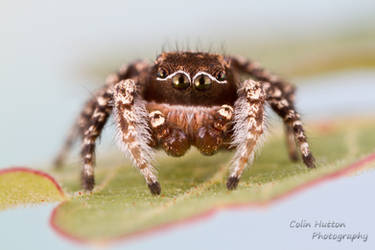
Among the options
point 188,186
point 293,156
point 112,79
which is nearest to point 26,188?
point 188,186

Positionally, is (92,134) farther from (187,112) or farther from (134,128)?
(187,112)

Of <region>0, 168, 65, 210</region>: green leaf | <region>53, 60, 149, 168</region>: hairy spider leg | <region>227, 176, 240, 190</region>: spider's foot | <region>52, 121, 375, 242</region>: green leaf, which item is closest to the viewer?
<region>52, 121, 375, 242</region>: green leaf

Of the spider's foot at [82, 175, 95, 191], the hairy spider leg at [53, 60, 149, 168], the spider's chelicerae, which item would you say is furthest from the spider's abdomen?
the hairy spider leg at [53, 60, 149, 168]

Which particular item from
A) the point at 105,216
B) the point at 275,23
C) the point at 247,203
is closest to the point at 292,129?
the point at 247,203

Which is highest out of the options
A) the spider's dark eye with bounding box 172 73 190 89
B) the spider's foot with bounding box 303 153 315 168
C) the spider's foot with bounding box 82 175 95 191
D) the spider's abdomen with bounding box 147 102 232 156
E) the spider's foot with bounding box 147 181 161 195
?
the spider's dark eye with bounding box 172 73 190 89

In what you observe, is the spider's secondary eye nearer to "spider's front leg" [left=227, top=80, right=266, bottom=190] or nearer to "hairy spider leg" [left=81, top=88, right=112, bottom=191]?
"spider's front leg" [left=227, top=80, right=266, bottom=190]

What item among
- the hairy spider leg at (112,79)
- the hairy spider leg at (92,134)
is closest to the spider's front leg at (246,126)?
the hairy spider leg at (92,134)

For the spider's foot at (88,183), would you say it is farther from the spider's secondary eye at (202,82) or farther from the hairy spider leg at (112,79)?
the spider's secondary eye at (202,82)
